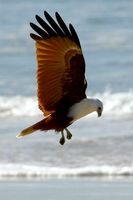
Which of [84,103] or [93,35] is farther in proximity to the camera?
[93,35]

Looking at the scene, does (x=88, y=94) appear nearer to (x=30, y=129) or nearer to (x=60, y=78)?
(x=60, y=78)

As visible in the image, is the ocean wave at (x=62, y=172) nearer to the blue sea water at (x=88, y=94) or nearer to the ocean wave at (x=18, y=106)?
the blue sea water at (x=88, y=94)

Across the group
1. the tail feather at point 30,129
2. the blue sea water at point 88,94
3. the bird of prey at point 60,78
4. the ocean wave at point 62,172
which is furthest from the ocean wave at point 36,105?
the tail feather at point 30,129

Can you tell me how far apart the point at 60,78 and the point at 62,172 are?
9.06 ft

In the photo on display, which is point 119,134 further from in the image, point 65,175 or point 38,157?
point 65,175

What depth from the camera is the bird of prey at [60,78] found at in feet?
26.6

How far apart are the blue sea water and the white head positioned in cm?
256

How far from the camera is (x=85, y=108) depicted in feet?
26.8

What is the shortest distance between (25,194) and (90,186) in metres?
0.72

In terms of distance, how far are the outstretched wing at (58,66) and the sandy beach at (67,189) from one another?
141 centimetres

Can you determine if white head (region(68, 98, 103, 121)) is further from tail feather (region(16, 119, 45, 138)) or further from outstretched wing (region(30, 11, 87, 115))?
tail feather (region(16, 119, 45, 138))

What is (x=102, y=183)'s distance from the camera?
10.2 metres

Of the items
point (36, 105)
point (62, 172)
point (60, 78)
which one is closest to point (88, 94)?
point (36, 105)

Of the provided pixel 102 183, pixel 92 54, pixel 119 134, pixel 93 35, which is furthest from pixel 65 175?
pixel 93 35
